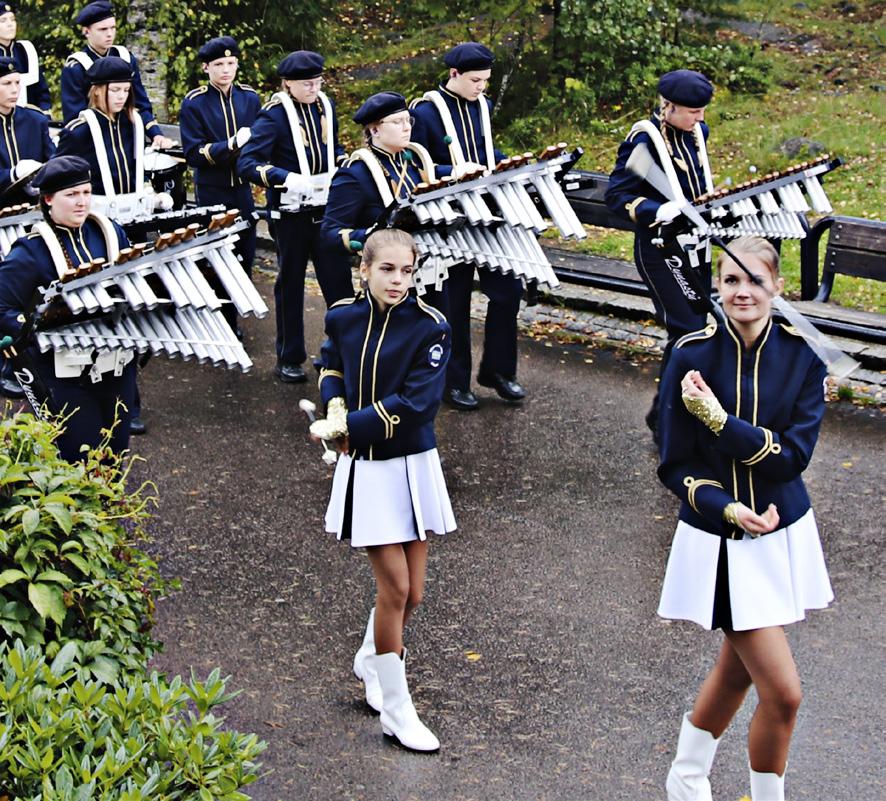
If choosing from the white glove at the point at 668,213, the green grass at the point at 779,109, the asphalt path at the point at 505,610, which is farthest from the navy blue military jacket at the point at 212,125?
the white glove at the point at 668,213

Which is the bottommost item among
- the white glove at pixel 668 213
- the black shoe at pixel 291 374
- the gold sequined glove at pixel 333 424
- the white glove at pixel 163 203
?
the black shoe at pixel 291 374

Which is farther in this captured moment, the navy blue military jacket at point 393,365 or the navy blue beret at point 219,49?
the navy blue beret at point 219,49

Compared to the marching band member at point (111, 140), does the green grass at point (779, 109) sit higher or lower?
lower

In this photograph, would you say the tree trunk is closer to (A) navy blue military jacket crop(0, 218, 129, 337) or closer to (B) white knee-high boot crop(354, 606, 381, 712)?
(A) navy blue military jacket crop(0, 218, 129, 337)

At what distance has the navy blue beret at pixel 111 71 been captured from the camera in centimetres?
927

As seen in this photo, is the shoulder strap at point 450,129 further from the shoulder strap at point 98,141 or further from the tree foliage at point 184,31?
the tree foliage at point 184,31

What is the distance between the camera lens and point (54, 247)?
689 cm

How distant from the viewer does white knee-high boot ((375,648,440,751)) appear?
5.61 m

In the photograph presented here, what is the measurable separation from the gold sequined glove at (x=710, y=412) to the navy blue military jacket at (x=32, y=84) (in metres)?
9.42

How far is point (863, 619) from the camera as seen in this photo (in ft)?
22.2

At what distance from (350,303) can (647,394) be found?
466cm

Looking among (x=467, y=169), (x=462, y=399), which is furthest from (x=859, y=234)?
(x=467, y=169)

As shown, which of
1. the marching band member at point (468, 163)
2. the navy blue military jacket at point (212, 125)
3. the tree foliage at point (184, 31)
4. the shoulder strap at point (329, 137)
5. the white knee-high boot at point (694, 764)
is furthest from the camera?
the tree foliage at point (184, 31)

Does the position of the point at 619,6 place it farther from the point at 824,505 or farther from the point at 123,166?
the point at 824,505
